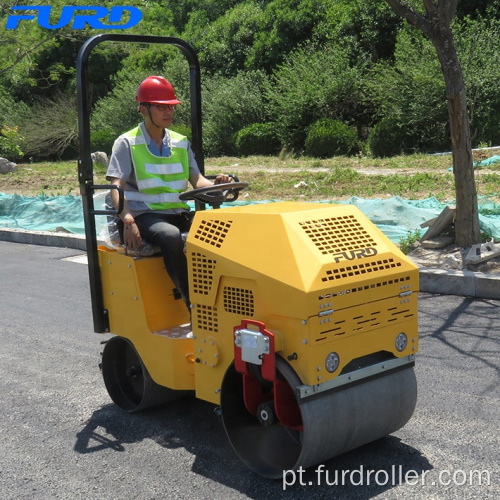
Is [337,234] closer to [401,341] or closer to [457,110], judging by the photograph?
[401,341]

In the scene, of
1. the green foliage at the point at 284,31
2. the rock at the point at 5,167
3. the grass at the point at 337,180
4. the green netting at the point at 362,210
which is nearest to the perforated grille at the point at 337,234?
the green netting at the point at 362,210

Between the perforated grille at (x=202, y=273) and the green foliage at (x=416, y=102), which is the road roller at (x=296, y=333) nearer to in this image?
the perforated grille at (x=202, y=273)

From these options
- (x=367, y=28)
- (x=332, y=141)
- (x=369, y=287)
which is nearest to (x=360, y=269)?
(x=369, y=287)

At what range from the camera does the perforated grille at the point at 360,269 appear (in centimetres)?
355

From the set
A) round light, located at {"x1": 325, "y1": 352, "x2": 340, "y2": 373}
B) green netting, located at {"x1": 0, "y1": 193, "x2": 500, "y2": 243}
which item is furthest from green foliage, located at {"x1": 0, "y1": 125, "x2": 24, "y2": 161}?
round light, located at {"x1": 325, "y1": 352, "x2": 340, "y2": 373}

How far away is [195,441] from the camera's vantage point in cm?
434

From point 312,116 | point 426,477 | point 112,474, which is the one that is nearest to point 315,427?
point 426,477

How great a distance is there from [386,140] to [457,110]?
46.5ft

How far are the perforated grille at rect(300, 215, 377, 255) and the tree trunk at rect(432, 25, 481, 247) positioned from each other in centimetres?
443

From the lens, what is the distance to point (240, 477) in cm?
386

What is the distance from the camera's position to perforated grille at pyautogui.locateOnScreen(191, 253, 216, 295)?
3934 mm

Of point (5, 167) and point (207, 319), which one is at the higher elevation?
→ point (207, 319)

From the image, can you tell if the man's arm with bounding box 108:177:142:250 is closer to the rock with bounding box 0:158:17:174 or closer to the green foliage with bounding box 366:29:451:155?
the green foliage with bounding box 366:29:451:155

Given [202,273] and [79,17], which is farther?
[79,17]
